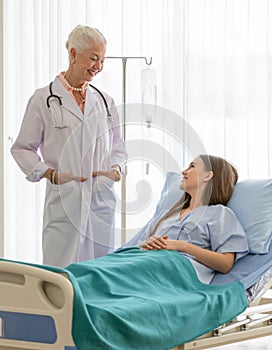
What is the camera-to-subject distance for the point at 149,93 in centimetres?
435

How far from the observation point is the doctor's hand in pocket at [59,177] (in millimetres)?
3527

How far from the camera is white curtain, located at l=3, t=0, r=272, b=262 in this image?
14.9 ft

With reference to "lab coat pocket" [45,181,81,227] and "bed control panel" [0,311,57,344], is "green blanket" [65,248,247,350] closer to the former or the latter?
"bed control panel" [0,311,57,344]

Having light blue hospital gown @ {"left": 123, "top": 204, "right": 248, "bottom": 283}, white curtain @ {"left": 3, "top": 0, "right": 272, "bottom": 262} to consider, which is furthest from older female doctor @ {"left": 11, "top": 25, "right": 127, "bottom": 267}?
white curtain @ {"left": 3, "top": 0, "right": 272, "bottom": 262}

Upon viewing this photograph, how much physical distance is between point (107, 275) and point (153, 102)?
201cm

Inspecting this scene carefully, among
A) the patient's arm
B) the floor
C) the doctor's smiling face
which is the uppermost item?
the doctor's smiling face

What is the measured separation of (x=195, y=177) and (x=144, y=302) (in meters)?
0.91

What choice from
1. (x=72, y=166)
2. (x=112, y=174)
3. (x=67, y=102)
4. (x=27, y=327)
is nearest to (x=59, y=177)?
(x=72, y=166)

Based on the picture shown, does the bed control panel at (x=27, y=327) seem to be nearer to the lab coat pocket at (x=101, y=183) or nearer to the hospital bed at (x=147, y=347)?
Result: the hospital bed at (x=147, y=347)

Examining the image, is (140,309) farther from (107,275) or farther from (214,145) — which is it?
(214,145)

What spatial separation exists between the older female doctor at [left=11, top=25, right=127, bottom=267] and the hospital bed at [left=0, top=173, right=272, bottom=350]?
0.27 meters

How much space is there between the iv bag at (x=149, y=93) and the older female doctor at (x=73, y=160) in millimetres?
481

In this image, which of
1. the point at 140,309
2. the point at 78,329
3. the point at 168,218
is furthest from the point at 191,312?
the point at 168,218

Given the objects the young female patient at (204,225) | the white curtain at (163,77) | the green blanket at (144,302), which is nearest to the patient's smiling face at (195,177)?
the young female patient at (204,225)
